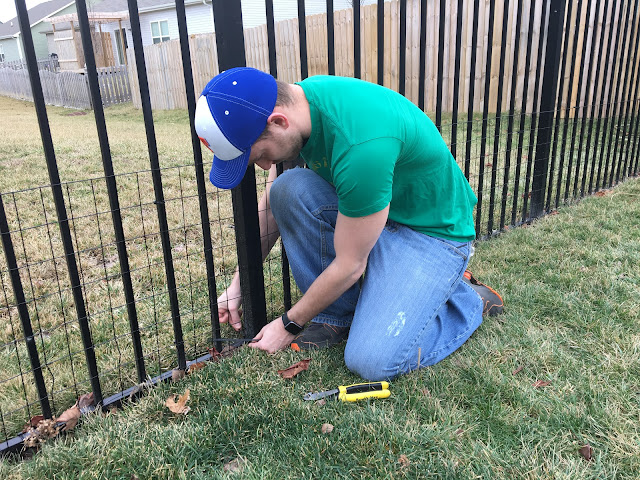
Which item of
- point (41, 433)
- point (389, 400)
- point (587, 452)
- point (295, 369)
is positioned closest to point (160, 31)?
point (295, 369)

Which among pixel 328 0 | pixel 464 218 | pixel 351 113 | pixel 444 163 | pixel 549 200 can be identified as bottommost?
pixel 549 200

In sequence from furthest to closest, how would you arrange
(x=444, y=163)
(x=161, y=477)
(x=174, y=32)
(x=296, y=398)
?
(x=174, y=32) < (x=444, y=163) < (x=296, y=398) < (x=161, y=477)

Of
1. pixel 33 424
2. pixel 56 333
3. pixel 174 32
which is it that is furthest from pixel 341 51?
pixel 174 32

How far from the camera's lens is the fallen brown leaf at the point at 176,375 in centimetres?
235

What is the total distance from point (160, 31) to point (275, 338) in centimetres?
2552

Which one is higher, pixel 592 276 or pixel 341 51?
pixel 341 51

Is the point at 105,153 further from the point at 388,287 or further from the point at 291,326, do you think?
the point at 388,287

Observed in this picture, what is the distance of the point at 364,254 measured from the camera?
7.13 feet

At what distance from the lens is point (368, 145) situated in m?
1.92

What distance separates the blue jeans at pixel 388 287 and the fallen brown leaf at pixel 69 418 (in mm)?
1193

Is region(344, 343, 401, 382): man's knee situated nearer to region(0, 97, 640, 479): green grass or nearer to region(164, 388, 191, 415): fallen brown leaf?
region(0, 97, 640, 479): green grass

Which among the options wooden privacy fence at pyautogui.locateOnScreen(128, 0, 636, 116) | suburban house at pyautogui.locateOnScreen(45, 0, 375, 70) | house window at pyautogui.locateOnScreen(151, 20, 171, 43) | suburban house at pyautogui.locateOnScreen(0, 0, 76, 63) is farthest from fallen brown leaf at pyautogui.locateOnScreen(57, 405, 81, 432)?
suburban house at pyautogui.locateOnScreen(0, 0, 76, 63)

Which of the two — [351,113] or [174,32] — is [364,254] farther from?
[174,32]

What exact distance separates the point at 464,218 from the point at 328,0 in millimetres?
1329
